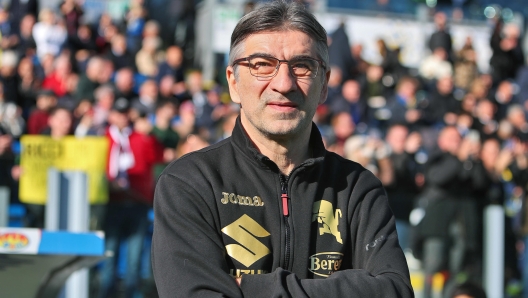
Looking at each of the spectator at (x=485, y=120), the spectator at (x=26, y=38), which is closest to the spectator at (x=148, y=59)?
the spectator at (x=26, y=38)

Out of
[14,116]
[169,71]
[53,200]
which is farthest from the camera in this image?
[169,71]

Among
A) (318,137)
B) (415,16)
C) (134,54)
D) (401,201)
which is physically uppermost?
(415,16)

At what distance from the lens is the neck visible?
9.57 ft

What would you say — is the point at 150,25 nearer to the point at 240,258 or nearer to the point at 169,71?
the point at 169,71

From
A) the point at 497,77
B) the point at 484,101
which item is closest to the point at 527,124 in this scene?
the point at 484,101

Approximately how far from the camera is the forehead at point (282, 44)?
2.83 meters

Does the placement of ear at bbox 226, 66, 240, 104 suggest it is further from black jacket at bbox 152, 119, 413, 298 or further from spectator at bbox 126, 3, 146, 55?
spectator at bbox 126, 3, 146, 55

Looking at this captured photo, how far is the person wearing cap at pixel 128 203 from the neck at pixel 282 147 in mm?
5628

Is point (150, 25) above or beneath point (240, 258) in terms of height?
above

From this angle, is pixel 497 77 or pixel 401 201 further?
pixel 497 77

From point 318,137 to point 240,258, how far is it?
532 mm

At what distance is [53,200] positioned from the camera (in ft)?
21.3

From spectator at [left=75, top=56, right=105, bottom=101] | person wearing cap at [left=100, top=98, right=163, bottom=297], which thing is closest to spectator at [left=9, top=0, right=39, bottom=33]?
spectator at [left=75, top=56, right=105, bottom=101]

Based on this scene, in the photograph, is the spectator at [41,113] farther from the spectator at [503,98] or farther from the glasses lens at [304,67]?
the spectator at [503,98]
